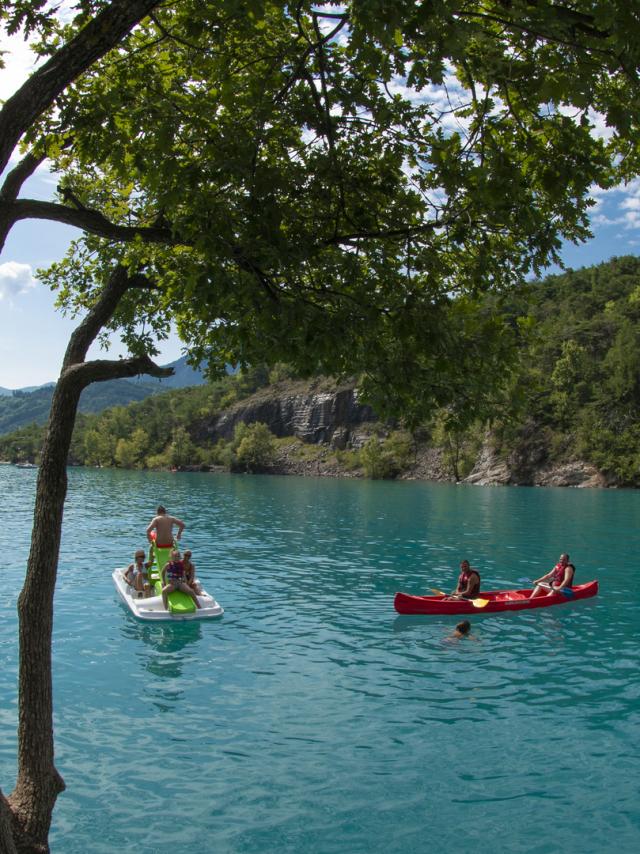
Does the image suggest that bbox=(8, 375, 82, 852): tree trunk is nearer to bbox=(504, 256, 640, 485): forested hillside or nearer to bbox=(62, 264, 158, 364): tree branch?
bbox=(62, 264, 158, 364): tree branch

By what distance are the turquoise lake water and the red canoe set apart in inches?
18.9

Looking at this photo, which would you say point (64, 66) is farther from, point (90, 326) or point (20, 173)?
point (90, 326)

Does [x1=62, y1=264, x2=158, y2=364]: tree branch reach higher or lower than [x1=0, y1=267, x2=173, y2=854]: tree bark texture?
higher

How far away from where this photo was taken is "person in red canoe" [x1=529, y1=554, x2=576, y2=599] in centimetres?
2597

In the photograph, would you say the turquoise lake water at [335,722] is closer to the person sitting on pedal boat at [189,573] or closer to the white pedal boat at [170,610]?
the white pedal boat at [170,610]

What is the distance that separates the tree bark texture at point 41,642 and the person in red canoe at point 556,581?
868 inches

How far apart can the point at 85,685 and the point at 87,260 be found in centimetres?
1123

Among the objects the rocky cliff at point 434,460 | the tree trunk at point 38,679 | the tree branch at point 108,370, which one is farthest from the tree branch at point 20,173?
the rocky cliff at point 434,460

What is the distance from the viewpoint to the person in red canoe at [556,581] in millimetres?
25967

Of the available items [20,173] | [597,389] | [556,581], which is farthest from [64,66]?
[597,389]

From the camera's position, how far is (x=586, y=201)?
623 cm

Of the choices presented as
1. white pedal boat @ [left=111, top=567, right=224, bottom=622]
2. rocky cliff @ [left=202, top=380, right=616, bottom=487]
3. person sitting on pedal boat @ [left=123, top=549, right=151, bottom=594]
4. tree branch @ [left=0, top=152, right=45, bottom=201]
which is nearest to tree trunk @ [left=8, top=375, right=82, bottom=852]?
tree branch @ [left=0, top=152, right=45, bottom=201]

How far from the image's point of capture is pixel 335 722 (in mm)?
14523

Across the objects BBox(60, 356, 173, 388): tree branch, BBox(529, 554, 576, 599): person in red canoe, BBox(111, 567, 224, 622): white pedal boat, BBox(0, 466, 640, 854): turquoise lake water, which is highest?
BBox(60, 356, 173, 388): tree branch
